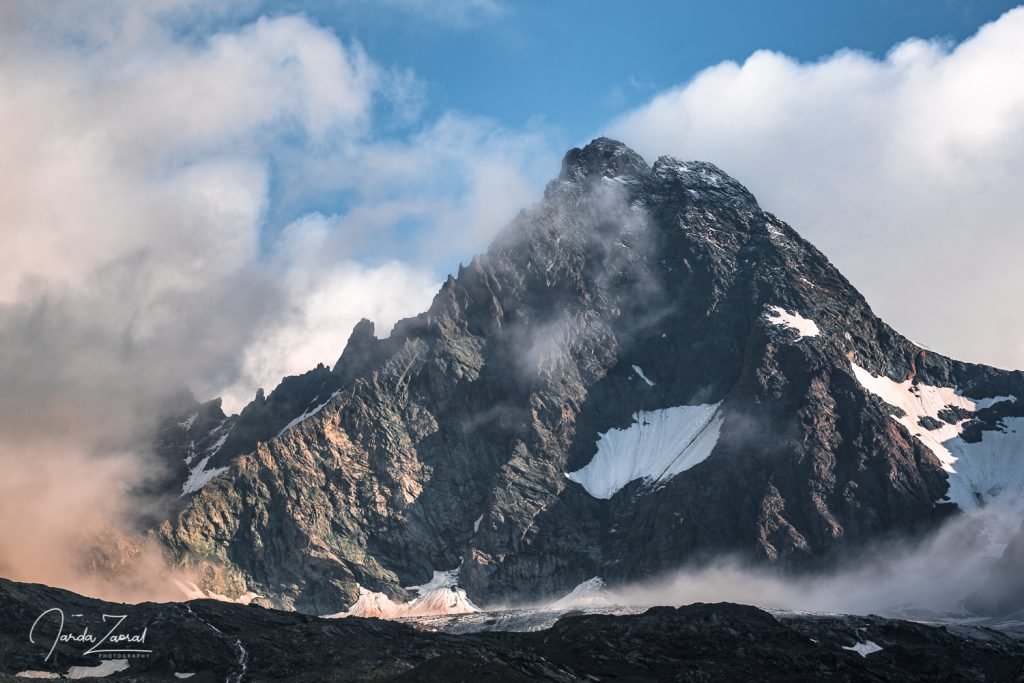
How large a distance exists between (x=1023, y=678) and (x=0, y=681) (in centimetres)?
15897

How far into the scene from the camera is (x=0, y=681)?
19888 cm

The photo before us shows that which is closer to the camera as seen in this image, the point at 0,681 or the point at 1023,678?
the point at 1023,678

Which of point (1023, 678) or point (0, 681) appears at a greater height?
point (0, 681)

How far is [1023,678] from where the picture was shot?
Result: 169250mm
